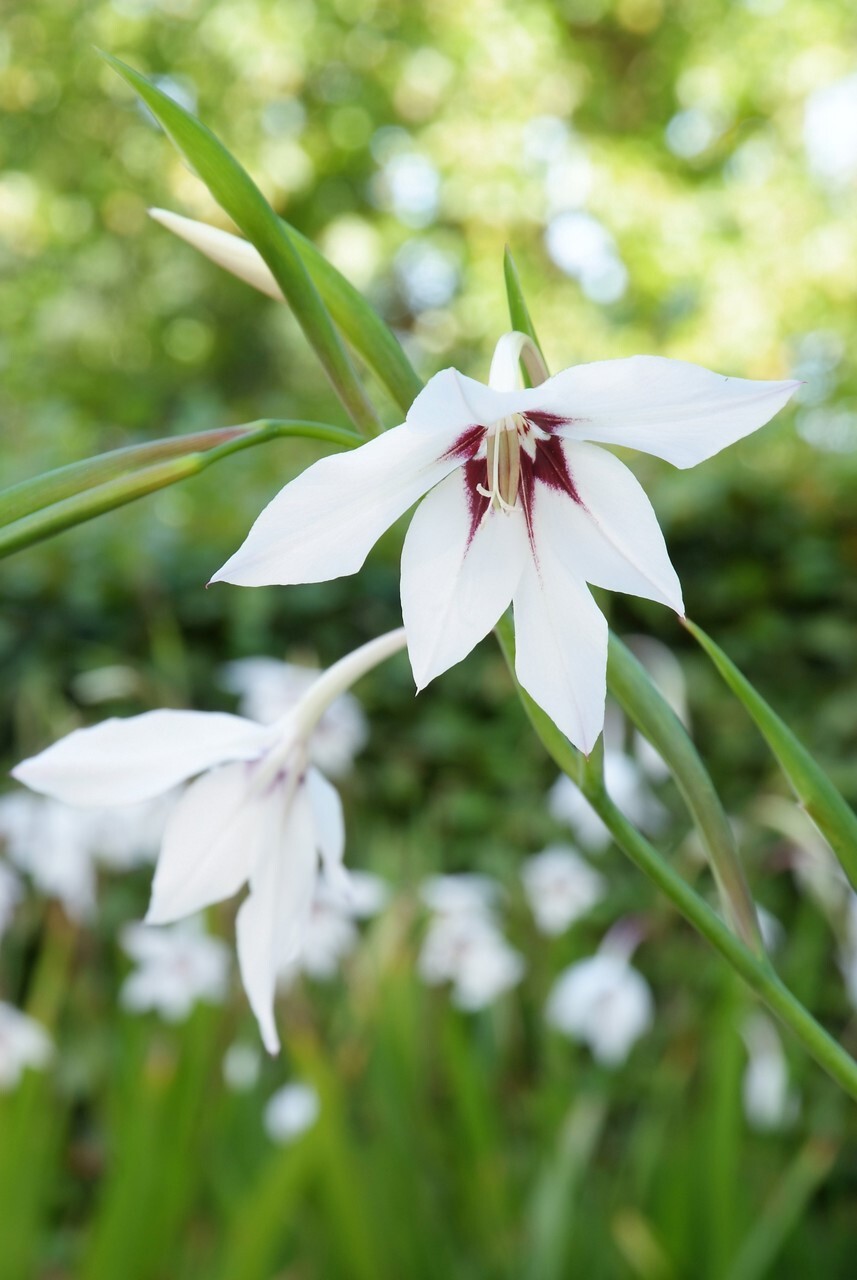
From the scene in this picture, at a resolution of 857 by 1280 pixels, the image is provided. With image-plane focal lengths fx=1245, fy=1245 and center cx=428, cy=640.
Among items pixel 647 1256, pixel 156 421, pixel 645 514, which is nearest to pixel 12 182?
pixel 156 421

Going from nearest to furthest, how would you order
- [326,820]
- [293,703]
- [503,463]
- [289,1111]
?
[503,463]
[326,820]
[289,1111]
[293,703]

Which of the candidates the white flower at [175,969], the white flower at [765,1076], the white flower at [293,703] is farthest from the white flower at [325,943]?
the white flower at [765,1076]

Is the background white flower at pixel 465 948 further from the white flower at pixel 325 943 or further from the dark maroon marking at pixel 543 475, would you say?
the dark maroon marking at pixel 543 475

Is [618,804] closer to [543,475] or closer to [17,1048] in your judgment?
[17,1048]

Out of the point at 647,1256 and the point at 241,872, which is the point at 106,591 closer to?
the point at 647,1256

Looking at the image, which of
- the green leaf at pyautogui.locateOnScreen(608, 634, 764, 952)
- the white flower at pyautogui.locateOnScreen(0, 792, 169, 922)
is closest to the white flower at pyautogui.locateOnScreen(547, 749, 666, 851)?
the white flower at pyautogui.locateOnScreen(0, 792, 169, 922)

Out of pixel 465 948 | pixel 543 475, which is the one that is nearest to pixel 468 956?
pixel 465 948
